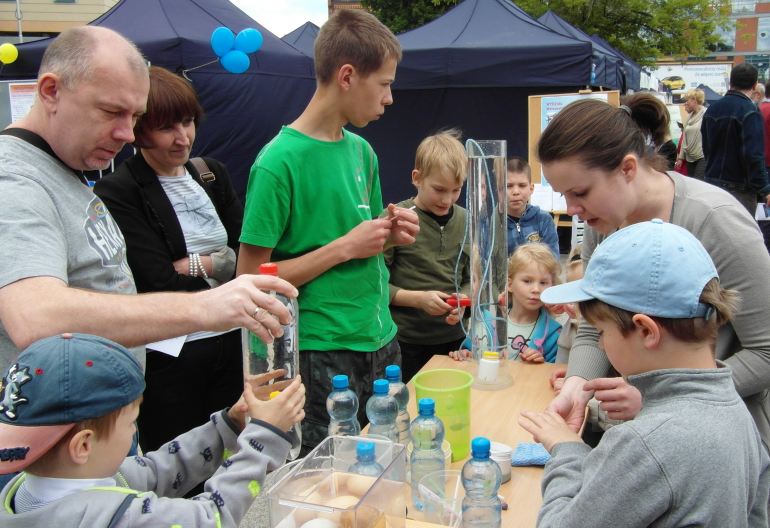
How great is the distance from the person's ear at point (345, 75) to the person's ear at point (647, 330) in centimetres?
129

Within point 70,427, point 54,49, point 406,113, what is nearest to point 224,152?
point 406,113

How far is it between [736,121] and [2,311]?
5.89 meters

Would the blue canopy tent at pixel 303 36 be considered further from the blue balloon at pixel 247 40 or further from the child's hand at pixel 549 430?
the child's hand at pixel 549 430

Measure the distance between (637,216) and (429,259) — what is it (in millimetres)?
1330

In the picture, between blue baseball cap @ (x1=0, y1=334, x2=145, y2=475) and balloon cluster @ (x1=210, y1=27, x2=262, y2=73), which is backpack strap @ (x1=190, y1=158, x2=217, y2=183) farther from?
balloon cluster @ (x1=210, y1=27, x2=262, y2=73)

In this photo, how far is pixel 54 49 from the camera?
4.46 feet

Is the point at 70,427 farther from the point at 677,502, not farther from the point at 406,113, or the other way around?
the point at 406,113

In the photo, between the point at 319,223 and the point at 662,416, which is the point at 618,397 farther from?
the point at 319,223

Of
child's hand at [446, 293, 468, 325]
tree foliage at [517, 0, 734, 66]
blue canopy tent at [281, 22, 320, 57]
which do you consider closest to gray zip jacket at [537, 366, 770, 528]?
child's hand at [446, 293, 468, 325]

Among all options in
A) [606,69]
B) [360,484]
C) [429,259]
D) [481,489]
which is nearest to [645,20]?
[606,69]

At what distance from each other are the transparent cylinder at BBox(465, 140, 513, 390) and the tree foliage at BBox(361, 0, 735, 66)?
14.3m

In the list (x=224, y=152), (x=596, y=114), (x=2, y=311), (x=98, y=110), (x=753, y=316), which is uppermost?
(x=98, y=110)

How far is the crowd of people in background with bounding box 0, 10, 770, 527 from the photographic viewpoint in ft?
3.28

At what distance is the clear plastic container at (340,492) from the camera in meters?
1.06
